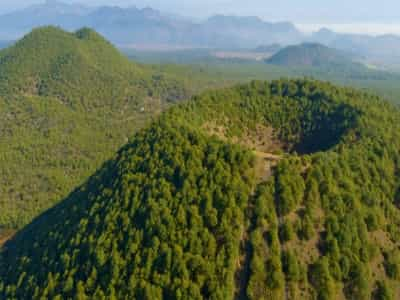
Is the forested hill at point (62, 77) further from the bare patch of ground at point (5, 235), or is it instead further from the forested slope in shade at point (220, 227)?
the forested slope in shade at point (220, 227)

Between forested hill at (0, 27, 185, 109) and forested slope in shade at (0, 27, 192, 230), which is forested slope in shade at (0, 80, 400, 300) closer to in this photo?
forested slope in shade at (0, 27, 192, 230)

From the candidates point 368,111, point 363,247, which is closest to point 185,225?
point 363,247

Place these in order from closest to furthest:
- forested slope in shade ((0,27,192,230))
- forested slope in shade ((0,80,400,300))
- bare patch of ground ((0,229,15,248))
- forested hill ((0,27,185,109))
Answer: forested slope in shade ((0,80,400,300)) < bare patch of ground ((0,229,15,248)) < forested slope in shade ((0,27,192,230)) < forested hill ((0,27,185,109))

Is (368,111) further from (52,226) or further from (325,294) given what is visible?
(52,226)

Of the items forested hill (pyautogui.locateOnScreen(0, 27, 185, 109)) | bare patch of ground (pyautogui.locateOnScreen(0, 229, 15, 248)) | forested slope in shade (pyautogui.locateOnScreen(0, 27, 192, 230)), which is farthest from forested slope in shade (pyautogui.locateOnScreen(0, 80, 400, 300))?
forested hill (pyautogui.locateOnScreen(0, 27, 185, 109))

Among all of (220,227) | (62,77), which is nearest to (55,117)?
(62,77)

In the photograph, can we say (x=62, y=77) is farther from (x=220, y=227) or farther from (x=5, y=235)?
(x=220, y=227)
